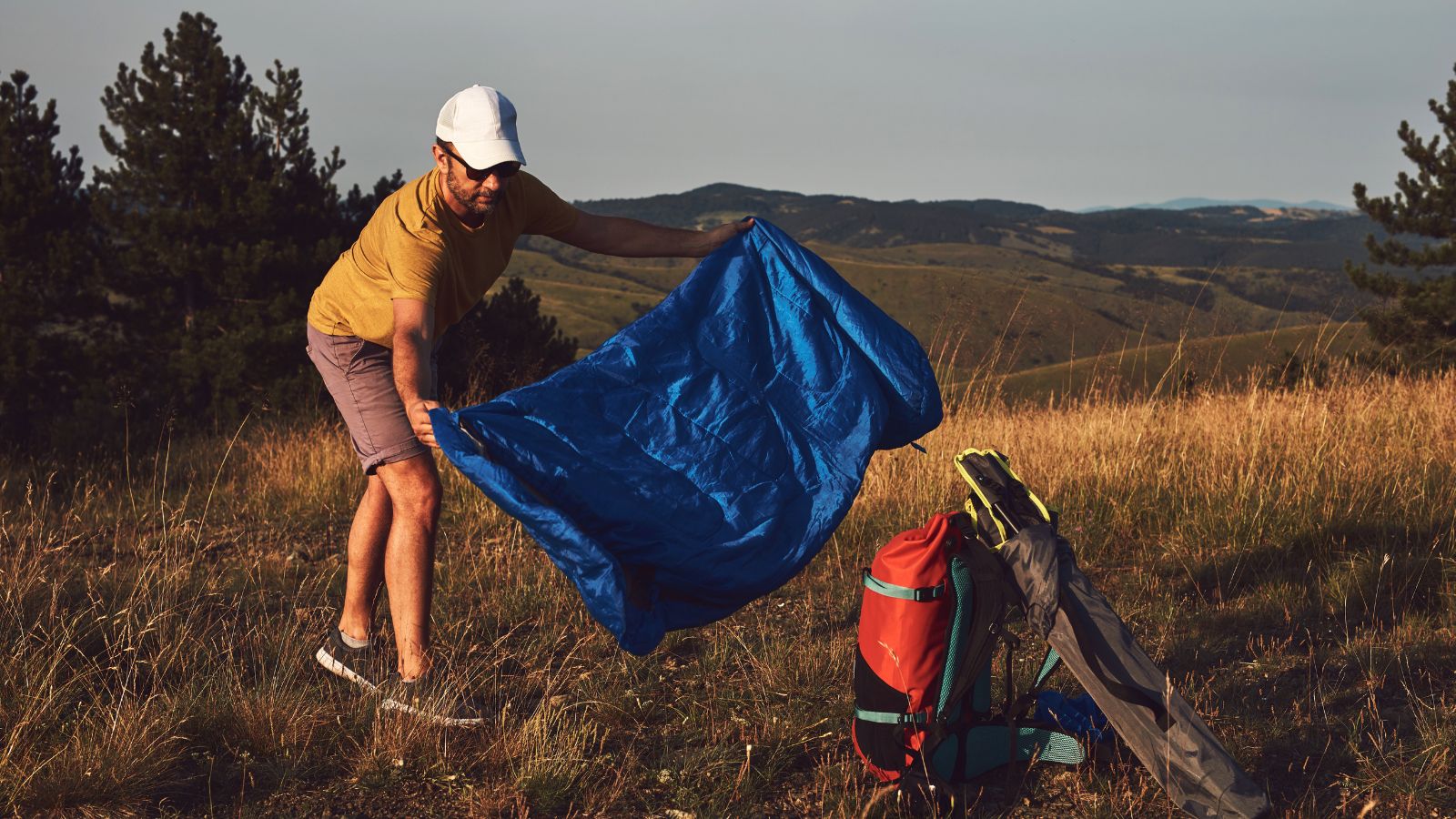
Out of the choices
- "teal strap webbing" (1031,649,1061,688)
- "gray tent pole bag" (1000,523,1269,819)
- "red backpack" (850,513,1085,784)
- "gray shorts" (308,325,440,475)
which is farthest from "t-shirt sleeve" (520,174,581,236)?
"teal strap webbing" (1031,649,1061,688)

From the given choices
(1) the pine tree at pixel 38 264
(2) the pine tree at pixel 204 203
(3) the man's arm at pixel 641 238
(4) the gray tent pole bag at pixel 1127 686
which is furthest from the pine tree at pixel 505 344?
(4) the gray tent pole bag at pixel 1127 686

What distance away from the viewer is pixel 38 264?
18.0m

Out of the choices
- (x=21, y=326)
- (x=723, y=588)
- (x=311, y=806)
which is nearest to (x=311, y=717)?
(x=311, y=806)

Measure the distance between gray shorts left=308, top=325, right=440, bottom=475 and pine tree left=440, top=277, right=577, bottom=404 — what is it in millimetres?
10329

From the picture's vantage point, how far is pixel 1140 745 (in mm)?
2904

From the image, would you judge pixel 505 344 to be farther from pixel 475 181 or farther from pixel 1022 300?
pixel 475 181

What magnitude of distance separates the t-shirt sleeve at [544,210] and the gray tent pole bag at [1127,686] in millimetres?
2006

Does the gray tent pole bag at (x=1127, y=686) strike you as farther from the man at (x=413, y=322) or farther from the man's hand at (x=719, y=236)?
the man at (x=413, y=322)

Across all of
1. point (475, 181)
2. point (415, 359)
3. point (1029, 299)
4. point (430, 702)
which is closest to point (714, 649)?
point (430, 702)

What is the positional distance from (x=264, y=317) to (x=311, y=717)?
16.3m

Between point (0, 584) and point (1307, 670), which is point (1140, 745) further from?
point (0, 584)

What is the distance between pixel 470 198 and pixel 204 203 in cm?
1763

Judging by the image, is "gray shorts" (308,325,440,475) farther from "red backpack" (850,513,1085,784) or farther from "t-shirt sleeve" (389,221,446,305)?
"red backpack" (850,513,1085,784)

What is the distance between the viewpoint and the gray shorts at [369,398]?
363 centimetres
